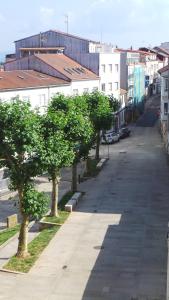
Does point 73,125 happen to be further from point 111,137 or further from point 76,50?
point 76,50

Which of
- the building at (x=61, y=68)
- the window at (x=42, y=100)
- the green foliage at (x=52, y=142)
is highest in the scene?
the building at (x=61, y=68)

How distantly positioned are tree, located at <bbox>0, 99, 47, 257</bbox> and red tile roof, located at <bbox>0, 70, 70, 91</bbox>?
22.7 meters

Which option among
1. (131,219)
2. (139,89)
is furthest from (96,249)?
(139,89)

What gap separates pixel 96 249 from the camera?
26.8 metres

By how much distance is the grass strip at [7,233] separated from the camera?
2937 centimetres

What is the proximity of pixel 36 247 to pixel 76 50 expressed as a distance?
50.8 m

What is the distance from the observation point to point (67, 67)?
66750 mm

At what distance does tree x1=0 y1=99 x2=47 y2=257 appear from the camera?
23781 mm

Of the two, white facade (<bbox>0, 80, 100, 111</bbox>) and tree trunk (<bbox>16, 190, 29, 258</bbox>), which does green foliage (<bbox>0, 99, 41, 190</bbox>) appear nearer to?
tree trunk (<bbox>16, 190, 29, 258</bbox>)

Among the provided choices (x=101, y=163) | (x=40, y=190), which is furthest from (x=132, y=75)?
(x=40, y=190)

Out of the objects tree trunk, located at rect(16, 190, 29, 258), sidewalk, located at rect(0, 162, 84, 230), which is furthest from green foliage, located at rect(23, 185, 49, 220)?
sidewalk, located at rect(0, 162, 84, 230)

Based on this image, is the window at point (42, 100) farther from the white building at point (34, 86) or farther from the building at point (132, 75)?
the building at point (132, 75)

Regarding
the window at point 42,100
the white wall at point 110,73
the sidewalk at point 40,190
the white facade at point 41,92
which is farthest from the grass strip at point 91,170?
the white wall at point 110,73

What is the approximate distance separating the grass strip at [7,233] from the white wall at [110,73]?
46.0 metres
